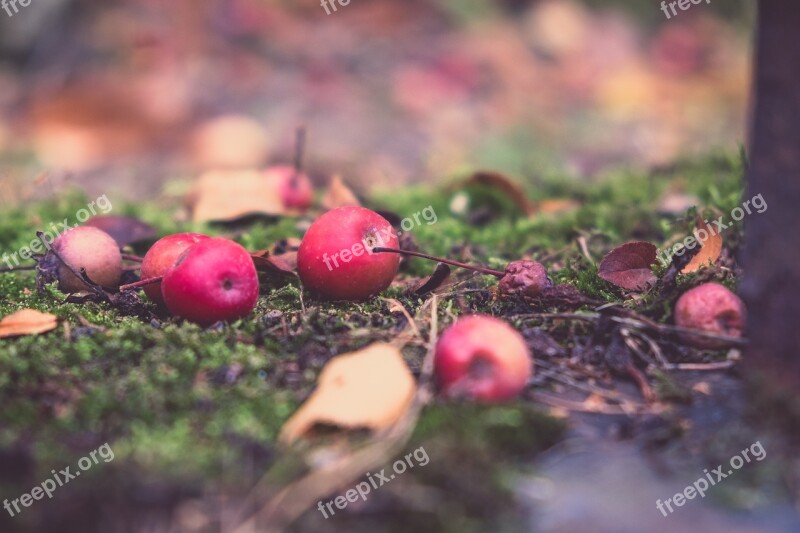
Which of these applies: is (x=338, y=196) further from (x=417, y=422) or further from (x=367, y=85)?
(x=367, y=85)

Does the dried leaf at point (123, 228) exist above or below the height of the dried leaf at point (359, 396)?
above

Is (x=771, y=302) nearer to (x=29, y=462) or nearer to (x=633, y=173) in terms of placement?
(x=29, y=462)

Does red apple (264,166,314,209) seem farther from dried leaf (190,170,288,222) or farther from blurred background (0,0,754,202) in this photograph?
blurred background (0,0,754,202)

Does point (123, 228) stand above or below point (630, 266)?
above

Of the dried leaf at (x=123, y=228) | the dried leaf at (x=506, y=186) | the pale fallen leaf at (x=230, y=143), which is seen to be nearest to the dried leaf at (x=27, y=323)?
the dried leaf at (x=123, y=228)

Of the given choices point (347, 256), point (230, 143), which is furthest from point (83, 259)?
point (230, 143)

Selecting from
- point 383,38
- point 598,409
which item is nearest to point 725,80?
point 383,38

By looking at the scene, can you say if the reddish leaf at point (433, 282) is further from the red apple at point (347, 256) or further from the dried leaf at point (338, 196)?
the dried leaf at point (338, 196)
